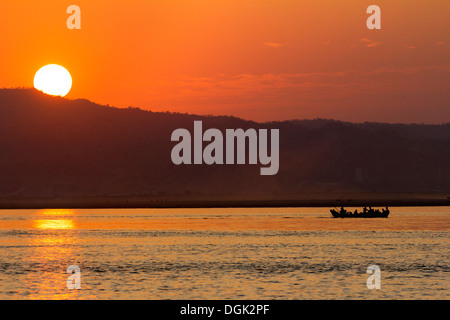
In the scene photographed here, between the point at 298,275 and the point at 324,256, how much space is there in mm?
16445

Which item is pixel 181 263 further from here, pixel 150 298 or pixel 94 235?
pixel 94 235

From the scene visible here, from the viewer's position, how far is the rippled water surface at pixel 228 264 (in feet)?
164

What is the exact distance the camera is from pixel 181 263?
68.6m

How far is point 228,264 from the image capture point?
67500mm

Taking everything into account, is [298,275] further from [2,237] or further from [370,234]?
[2,237]

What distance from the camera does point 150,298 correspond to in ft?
156

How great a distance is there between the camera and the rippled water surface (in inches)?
1962

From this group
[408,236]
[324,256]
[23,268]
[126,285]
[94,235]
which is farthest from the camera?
[94,235]

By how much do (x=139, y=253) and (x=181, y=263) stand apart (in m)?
11.5

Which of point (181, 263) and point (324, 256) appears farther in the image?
point (324, 256)
